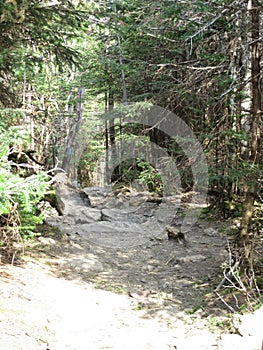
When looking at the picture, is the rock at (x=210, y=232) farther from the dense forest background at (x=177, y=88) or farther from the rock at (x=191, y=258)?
the rock at (x=191, y=258)

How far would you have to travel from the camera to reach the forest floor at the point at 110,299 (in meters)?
4.47

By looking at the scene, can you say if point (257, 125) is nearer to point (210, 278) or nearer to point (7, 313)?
point (210, 278)

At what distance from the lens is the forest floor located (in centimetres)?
447

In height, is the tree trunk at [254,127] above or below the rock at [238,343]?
above

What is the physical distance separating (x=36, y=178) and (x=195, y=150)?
14.3 ft

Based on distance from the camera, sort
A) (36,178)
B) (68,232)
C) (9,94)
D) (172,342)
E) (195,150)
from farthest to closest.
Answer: (68,232), (195,150), (9,94), (172,342), (36,178)

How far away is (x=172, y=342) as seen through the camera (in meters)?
4.56

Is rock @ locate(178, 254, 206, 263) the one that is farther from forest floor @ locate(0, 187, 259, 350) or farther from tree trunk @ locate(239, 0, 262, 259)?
tree trunk @ locate(239, 0, 262, 259)

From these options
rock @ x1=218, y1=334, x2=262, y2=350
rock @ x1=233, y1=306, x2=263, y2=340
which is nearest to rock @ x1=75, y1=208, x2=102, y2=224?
rock @ x1=233, y1=306, x2=263, y2=340

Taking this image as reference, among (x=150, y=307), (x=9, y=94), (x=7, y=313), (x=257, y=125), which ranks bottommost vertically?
(x=150, y=307)

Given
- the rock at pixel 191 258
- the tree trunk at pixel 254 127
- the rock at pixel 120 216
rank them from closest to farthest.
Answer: the tree trunk at pixel 254 127, the rock at pixel 191 258, the rock at pixel 120 216

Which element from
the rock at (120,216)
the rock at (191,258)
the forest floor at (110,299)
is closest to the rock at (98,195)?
the rock at (120,216)

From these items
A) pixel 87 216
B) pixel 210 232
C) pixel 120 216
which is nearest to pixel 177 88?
pixel 210 232

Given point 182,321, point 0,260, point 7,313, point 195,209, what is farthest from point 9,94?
point 195,209
